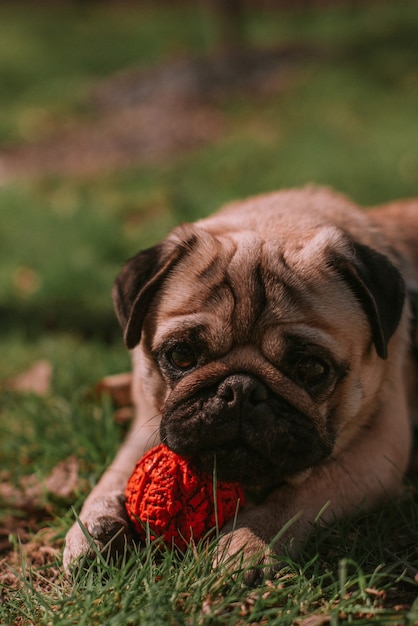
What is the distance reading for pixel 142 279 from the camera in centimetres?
388

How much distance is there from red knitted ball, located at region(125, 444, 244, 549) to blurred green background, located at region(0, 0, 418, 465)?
124 centimetres

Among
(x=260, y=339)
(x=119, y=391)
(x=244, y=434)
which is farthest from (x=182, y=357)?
(x=119, y=391)

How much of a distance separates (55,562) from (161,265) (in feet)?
5.60

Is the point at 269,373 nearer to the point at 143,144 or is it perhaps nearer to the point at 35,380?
the point at 35,380

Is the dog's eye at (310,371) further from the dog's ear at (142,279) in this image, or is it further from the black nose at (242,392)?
the dog's ear at (142,279)

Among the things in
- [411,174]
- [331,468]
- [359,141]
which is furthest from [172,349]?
[359,141]

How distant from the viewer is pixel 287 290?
11.8 feet

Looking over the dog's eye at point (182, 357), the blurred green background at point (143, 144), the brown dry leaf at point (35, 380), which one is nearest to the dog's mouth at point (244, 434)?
the dog's eye at point (182, 357)

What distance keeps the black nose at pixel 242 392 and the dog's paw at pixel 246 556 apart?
2.12ft

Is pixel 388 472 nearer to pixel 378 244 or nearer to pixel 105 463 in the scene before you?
pixel 378 244

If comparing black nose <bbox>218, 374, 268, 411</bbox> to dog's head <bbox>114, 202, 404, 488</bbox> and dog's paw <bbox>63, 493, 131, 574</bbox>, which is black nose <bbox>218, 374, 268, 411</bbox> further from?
dog's paw <bbox>63, 493, 131, 574</bbox>

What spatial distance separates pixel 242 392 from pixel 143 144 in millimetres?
10849

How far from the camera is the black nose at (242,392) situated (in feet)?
10.8

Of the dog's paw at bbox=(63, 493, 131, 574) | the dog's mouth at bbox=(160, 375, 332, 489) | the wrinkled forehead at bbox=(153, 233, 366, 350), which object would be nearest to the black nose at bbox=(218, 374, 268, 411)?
the dog's mouth at bbox=(160, 375, 332, 489)
